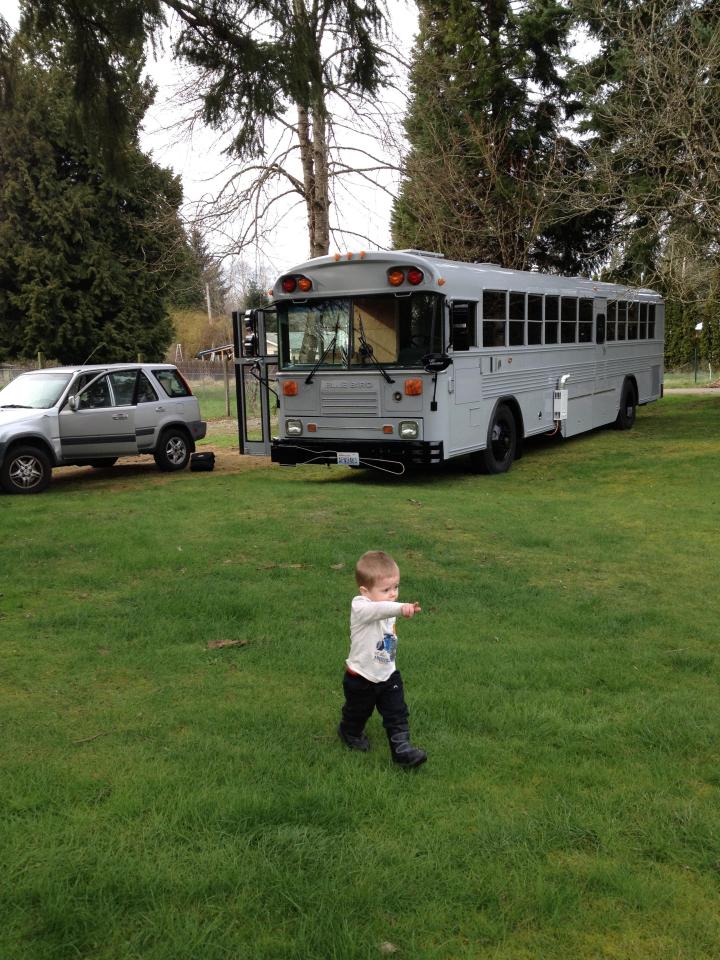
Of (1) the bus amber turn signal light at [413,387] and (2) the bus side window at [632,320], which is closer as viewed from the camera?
(1) the bus amber turn signal light at [413,387]

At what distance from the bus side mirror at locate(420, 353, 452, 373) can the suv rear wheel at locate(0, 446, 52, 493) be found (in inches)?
212

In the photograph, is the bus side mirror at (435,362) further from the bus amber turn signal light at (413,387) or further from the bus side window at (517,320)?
the bus side window at (517,320)

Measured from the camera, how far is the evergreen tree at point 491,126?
72.4ft

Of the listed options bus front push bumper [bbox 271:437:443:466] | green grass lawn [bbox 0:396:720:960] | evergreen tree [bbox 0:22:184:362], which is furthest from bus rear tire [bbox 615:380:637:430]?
evergreen tree [bbox 0:22:184:362]

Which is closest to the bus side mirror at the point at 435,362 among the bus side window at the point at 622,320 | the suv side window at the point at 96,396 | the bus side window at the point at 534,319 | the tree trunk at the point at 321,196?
the bus side window at the point at 534,319

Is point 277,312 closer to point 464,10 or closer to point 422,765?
point 422,765


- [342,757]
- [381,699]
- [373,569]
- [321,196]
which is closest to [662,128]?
[321,196]

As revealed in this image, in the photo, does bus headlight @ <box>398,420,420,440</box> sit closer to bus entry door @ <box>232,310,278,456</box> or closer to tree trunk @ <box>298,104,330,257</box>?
bus entry door @ <box>232,310,278,456</box>

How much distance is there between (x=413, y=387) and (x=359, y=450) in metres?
1.21

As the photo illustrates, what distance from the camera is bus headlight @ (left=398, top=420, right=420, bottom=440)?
12.1 metres

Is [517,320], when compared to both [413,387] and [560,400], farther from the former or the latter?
[413,387]

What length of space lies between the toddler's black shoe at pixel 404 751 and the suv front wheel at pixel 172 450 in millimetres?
11116

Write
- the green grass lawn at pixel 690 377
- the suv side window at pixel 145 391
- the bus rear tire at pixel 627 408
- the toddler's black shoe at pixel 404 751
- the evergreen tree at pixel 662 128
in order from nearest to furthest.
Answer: the toddler's black shoe at pixel 404 751, the suv side window at pixel 145 391, the evergreen tree at pixel 662 128, the bus rear tire at pixel 627 408, the green grass lawn at pixel 690 377

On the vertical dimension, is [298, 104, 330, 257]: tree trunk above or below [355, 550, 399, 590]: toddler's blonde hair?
above
